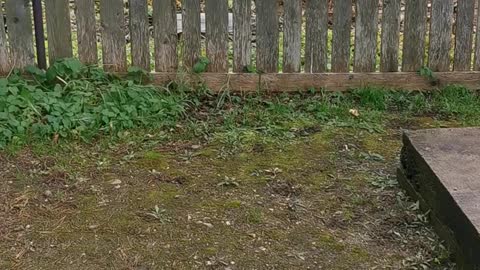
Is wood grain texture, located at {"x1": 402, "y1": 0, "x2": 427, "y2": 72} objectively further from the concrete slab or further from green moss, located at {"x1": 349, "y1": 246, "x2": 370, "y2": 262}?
green moss, located at {"x1": 349, "y1": 246, "x2": 370, "y2": 262}

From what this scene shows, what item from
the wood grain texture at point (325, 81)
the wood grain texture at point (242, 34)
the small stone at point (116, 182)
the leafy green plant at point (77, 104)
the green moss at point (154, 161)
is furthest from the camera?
the wood grain texture at point (325, 81)

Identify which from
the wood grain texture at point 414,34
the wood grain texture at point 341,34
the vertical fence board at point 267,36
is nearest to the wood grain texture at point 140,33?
the vertical fence board at point 267,36

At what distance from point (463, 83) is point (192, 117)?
6.46 feet

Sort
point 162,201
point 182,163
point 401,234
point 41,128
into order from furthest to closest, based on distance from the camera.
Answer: point 41,128 < point 182,163 < point 162,201 < point 401,234

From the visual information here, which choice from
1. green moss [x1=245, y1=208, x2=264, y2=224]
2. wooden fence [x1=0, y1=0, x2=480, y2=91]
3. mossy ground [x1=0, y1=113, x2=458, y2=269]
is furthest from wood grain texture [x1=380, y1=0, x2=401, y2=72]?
green moss [x1=245, y1=208, x2=264, y2=224]

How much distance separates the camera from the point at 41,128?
4.07 m

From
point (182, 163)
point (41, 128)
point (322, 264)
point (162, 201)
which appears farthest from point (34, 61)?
point (322, 264)

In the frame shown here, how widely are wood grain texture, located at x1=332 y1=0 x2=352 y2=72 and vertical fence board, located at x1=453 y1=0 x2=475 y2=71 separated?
0.76 m

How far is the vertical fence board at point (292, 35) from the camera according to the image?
4.80 m

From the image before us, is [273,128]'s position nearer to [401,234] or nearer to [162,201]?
[162,201]

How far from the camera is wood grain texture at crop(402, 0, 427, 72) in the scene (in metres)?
4.84

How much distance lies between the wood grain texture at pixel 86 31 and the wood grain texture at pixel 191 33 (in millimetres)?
610

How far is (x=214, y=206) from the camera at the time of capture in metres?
3.30

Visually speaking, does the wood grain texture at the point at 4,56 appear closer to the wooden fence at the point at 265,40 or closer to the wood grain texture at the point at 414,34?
the wooden fence at the point at 265,40
